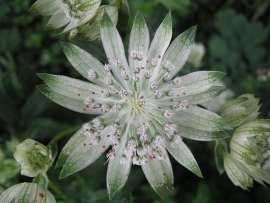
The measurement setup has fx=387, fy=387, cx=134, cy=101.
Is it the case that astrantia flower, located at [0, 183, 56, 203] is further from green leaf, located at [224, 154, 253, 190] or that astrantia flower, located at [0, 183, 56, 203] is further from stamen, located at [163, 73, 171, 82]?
green leaf, located at [224, 154, 253, 190]

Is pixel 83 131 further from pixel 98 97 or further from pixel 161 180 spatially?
pixel 161 180

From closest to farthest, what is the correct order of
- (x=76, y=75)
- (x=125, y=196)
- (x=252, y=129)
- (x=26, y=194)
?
(x=26, y=194) < (x=252, y=129) < (x=125, y=196) < (x=76, y=75)

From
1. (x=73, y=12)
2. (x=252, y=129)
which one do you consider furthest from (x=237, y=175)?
(x=73, y=12)

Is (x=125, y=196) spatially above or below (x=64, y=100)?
below

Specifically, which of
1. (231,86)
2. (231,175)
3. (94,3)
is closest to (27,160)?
(94,3)

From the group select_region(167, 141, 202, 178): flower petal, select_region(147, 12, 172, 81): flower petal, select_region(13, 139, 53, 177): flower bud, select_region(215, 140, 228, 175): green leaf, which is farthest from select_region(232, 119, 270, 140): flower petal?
select_region(13, 139, 53, 177): flower bud

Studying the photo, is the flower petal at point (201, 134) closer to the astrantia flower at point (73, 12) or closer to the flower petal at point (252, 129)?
the flower petal at point (252, 129)

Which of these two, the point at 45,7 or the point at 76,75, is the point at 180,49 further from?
the point at 76,75
